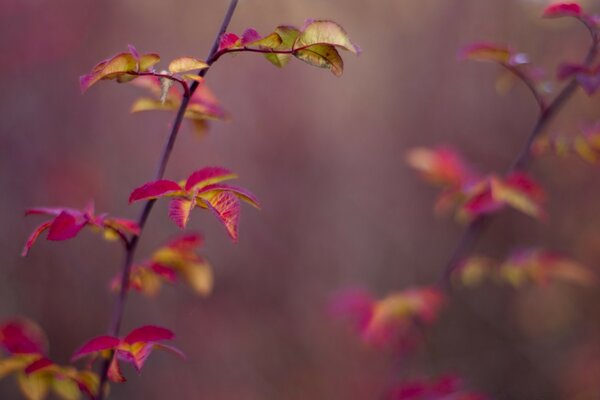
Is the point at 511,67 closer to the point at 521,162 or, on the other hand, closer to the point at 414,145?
the point at 521,162

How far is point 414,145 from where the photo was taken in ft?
8.41

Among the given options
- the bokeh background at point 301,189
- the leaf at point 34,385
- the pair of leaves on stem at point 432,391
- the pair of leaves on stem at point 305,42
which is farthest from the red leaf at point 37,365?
the bokeh background at point 301,189

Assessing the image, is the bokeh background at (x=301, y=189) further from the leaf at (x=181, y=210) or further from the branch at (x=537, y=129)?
the leaf at (x=181, y=210)

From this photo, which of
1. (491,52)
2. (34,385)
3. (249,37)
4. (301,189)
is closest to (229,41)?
(249,37)

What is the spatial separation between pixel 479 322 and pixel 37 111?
6.30ft

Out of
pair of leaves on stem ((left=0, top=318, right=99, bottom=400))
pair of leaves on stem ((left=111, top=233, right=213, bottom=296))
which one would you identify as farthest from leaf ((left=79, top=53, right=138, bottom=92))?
pair of leaves on stem ((left=0, top=318, right=99, bottom=400))

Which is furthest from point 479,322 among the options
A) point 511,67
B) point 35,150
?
point 35,150

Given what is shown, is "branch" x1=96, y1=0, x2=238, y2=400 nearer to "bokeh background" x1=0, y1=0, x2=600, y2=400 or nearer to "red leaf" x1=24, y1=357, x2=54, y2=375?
"red leaf" x1=24, y1=357, x2=54, y2=375

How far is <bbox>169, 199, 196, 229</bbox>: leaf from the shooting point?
71 cm

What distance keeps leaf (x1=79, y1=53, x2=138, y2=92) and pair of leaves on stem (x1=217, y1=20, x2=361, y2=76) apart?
0.37 ft

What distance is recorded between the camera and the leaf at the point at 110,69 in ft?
2.31

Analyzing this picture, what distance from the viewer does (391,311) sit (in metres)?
1.28

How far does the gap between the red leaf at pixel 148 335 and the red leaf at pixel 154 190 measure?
0.60 ft

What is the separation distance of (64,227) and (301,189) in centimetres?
175
